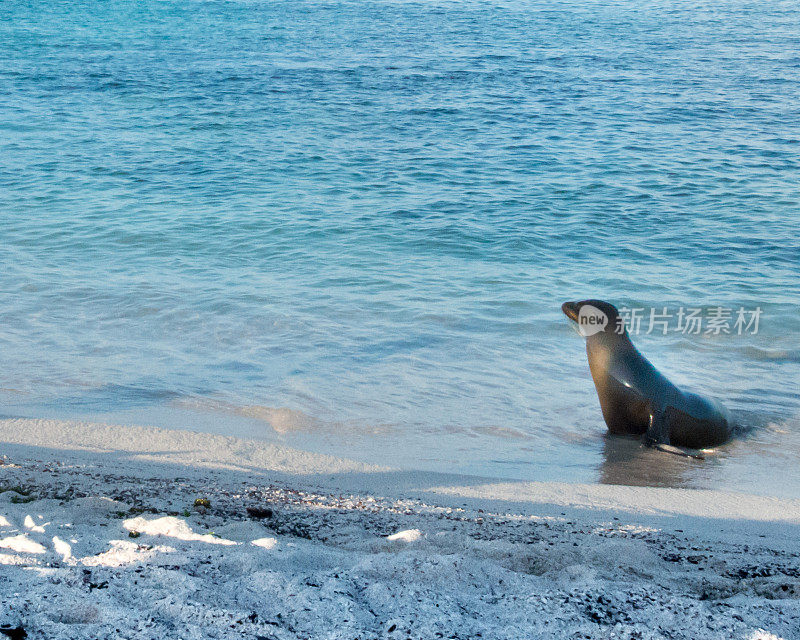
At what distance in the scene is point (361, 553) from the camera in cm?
304

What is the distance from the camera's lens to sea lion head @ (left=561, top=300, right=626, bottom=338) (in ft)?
18.7

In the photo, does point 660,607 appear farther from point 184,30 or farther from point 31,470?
point 184,30

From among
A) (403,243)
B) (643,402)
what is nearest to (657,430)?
(643,402)

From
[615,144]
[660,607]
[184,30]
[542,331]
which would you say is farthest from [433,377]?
[184,30]

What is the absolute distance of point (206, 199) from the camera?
39.5 ft

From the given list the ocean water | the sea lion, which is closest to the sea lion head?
the sea lion

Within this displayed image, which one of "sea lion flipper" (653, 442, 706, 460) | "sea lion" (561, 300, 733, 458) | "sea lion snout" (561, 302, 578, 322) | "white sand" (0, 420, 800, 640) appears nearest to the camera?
"white sand" (0, 420, 800, 640)

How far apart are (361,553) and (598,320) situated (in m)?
3.22

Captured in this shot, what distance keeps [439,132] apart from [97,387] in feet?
35.9

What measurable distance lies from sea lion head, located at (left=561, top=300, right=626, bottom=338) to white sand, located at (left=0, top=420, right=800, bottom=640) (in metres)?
1.58

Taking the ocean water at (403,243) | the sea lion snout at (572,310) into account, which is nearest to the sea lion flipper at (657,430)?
the ocean water at (403,243)

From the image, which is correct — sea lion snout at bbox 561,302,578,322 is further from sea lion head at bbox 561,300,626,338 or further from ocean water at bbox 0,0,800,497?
ocean water at bbox 0,0,800,497

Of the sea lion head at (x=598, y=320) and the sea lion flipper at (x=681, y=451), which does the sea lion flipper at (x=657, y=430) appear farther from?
the sea lion head at (x=598, y=320)

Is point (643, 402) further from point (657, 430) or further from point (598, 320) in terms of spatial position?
point (598, 320)
